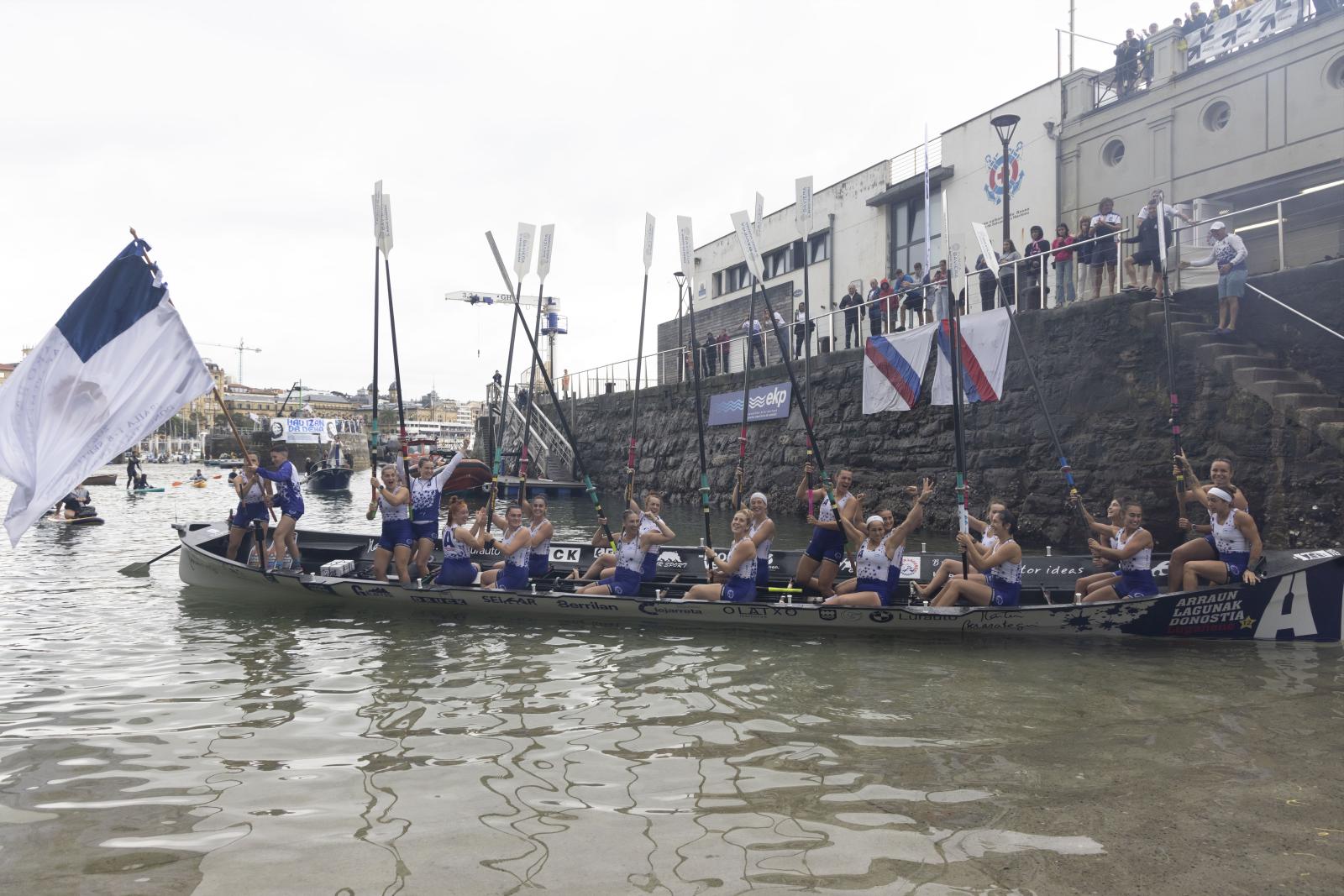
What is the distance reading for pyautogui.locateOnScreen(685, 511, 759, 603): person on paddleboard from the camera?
10234 mm

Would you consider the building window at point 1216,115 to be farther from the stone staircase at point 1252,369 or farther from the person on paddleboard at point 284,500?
the person on paddleboard at point 284,500

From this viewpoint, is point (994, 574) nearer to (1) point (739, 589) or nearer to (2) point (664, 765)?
(1) point (739, 589)

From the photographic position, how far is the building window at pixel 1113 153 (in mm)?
19969

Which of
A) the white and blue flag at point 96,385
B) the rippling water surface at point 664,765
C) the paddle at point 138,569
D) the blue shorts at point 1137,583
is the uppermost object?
the white and blue flag at point 96,385

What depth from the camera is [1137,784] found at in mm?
5469

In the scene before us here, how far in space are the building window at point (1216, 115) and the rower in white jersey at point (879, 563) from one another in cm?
1322

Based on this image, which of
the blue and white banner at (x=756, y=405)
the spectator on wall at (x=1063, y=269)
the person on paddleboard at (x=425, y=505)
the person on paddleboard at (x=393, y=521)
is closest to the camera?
the person on paddleboard at (x=393, y=521)

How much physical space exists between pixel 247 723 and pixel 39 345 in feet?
14.1

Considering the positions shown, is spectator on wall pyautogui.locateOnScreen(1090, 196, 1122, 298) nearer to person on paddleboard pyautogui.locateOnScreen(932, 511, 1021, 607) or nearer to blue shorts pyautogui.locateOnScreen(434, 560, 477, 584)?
person on paddleboard pyautogui.locateOnScreen(932, 511, 1021, 607)

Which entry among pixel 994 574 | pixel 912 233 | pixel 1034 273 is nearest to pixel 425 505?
pixel 994 574

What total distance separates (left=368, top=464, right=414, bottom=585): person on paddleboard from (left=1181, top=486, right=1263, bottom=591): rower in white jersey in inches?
365

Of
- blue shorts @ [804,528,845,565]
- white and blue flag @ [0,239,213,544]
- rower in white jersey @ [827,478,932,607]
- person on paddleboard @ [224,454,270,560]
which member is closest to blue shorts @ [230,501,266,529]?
person on paddleboard @ [224,454,270,560]

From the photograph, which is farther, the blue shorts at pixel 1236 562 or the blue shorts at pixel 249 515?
the blue shorts at pixel 249 515

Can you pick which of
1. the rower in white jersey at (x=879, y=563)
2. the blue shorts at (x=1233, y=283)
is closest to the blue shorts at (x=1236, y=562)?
the rower in white jersey at (x=879, y=563)
